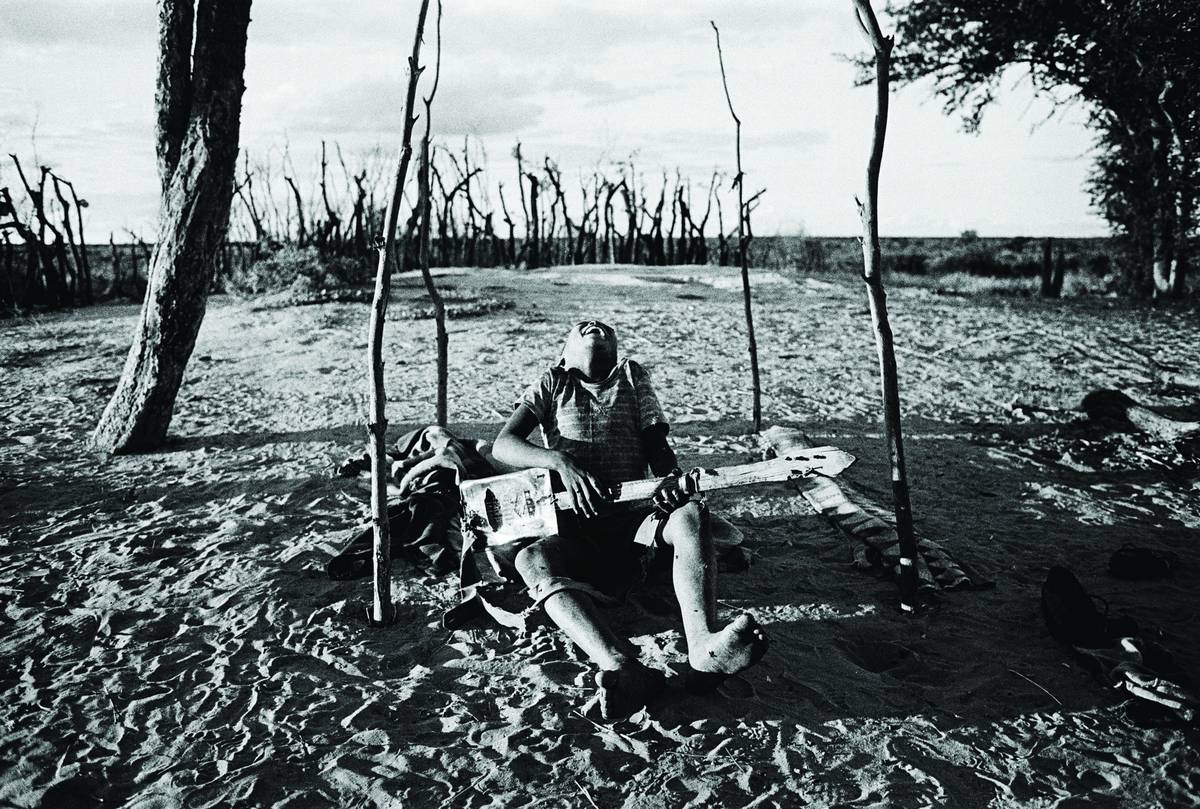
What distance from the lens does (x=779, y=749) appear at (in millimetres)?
2711

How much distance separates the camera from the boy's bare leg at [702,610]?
2.79m

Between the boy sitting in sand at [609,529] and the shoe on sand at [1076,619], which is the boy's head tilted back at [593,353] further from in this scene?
the shoe on sand at [1076,619]

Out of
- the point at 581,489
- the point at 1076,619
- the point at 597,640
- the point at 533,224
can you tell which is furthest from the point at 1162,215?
the point at 533,224

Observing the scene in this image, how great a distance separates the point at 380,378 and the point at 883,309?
2.32m

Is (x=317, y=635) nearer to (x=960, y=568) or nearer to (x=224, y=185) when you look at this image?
(x=960, y=568)

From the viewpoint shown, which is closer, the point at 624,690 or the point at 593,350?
the point at 624,690

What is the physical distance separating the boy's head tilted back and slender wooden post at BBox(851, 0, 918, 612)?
1.23m

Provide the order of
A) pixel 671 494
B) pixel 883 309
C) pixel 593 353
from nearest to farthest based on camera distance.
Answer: pixel 671 494
pixel 593 353
pixel 883 309

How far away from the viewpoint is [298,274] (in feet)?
50.0

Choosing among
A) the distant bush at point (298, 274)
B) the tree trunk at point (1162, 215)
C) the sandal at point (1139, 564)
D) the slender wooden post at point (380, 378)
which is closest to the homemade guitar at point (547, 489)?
the slender wooden post at point (380, 378)

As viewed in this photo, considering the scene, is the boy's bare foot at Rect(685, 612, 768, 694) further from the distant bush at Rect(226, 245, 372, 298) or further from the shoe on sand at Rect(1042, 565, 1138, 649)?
the distant bush at Rect(226, 245, 372, 298)

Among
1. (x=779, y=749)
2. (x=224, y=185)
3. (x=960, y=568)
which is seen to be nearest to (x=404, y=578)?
(x=779, y=749)

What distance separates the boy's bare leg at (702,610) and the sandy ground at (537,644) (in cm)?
22

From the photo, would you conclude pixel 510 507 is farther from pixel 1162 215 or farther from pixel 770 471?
pixel 1162 215
